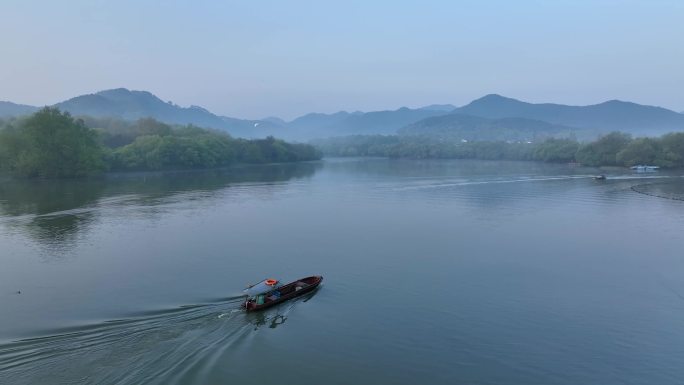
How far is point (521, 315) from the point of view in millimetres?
14414

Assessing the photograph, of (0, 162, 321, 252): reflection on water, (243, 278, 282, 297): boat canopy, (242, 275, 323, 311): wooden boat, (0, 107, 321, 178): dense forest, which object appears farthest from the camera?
(0, 107, 321, 178): dense forest

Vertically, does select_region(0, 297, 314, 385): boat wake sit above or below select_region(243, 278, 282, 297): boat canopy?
below

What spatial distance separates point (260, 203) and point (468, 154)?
88958mm

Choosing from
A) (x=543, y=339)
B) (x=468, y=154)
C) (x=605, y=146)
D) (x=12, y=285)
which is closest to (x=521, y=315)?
(x=543, y=339)

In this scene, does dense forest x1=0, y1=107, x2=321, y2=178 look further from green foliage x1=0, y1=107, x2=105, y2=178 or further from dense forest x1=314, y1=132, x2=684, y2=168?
dense forest x1=314, y1=132, x2=684, y2=168

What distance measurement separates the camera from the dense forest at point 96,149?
49781mm

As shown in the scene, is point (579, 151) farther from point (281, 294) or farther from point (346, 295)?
point (281, 294)

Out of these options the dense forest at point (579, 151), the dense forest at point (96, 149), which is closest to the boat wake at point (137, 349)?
the dense forest at point (96, 149)

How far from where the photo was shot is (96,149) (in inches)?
2195

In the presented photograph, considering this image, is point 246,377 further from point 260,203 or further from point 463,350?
point 260,203

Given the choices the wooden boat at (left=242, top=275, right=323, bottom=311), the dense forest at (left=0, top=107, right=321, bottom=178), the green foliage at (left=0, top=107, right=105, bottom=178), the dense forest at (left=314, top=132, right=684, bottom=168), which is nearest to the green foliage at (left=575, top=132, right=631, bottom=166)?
the dense forest at (left=314, top=132, right=684, bottom=168)

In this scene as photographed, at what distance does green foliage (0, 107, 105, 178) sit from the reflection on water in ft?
5.66

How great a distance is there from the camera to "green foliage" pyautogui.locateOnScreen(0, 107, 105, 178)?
1941 inches

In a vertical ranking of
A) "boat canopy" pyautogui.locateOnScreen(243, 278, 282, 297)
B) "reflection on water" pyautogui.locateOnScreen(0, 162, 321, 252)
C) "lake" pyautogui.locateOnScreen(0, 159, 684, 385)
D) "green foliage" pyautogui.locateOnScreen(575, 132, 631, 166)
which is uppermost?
"green foliage" pyautogui.locateOnScreen(575, 132, 631, 166)
